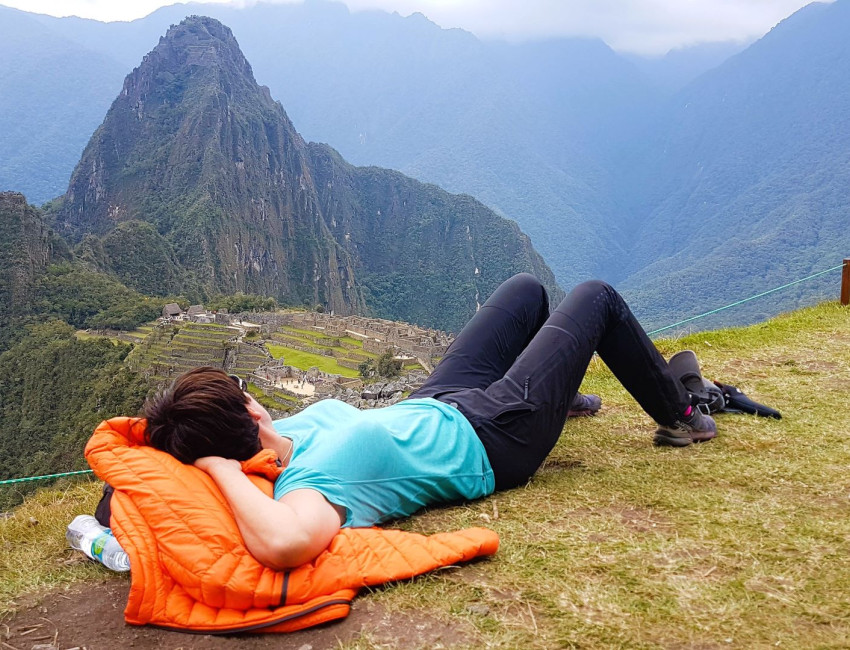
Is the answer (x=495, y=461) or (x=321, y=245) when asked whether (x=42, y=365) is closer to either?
(x=495, y=461)

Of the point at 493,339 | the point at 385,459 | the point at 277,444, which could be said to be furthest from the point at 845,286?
the point at 277,444

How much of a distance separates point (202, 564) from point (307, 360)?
35851mm

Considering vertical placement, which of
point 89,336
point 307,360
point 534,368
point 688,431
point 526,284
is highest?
point 526,284

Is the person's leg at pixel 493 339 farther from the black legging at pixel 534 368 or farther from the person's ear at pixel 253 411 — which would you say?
the person's ear at pixel 253 411

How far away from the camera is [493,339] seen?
2.67 m

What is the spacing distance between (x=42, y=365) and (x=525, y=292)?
136ft

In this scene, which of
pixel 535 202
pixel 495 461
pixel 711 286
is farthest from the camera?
pixel 535 202

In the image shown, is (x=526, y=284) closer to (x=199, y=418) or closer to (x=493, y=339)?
(x=493, y=339)

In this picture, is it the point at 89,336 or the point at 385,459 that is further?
the point at 89,336

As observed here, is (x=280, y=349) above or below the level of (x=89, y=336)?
below

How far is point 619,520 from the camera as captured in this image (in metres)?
2.08

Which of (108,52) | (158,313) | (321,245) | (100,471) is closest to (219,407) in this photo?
(100,471)

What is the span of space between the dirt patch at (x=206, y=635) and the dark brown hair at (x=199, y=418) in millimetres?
418

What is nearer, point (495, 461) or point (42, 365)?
point (495, 461)
